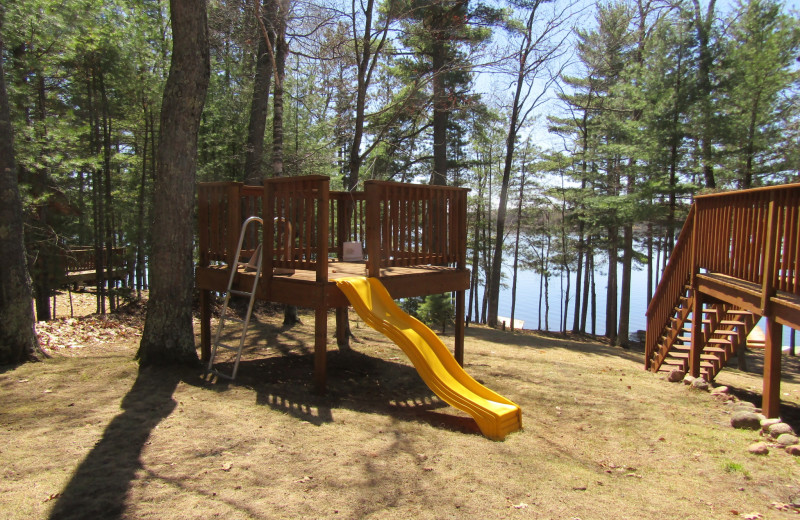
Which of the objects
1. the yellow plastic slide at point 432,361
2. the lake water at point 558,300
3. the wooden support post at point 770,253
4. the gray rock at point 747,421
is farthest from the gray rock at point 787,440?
the lake water at point 558,300

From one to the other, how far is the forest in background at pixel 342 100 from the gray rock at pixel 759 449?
6.90 meters

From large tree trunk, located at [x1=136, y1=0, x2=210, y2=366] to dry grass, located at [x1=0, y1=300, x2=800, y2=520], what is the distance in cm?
47

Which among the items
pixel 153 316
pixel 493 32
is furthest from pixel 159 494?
pixel 493 32

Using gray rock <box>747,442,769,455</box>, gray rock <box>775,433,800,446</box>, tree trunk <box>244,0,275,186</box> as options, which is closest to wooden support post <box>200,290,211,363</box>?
tree trunk <box>244,0,275,186</box>

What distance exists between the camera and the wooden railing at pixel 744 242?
4.85 meters

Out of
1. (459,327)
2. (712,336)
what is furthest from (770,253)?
(459,327)

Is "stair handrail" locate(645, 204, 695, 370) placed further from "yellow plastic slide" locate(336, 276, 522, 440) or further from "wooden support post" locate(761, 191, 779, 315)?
"yellow plastic slide" locate(336, 276, 522, 440)

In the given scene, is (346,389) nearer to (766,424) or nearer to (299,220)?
(299,220)

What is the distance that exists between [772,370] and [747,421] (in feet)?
2.93

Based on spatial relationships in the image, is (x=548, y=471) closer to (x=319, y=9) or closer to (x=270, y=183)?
(x=270, y=183)

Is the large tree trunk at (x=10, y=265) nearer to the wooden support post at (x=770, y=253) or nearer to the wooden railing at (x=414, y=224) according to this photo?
the wooden railing at (x=414, y=224)

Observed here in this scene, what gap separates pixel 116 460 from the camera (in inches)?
124

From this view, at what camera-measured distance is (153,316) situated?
542cm

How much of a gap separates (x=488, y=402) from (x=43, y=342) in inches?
260
